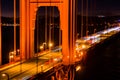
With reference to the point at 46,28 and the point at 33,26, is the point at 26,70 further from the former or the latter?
the point at 46,28

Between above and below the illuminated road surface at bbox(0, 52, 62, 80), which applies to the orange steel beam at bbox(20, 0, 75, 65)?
above

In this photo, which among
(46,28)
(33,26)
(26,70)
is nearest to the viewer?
(26,70)

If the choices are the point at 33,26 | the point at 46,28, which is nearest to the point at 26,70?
the point at 33,26

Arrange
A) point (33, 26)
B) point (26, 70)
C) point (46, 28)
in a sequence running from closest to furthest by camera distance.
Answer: point (26, 70) < point (33, 26) < point (46, 28)

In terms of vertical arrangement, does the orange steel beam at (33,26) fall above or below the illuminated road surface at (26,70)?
above

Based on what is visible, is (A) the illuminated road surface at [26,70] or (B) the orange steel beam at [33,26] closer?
(A) the illuminated road surface at [26,70]

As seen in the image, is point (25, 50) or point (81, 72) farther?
point (81, 72)

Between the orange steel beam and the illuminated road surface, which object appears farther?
the orange steel beam

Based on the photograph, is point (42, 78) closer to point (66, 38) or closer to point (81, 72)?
point (66, 38)

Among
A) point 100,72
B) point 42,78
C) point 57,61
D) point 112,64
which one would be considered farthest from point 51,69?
point 112,64

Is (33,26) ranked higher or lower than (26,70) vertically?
higher

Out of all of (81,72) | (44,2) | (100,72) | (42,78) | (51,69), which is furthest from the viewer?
(100,72)
